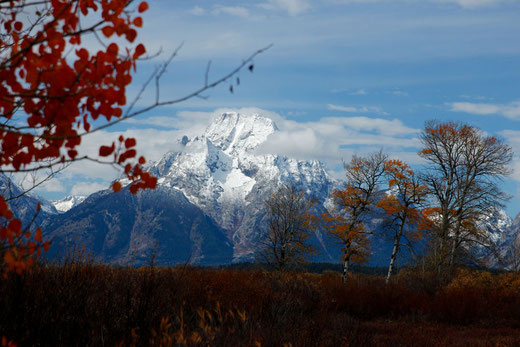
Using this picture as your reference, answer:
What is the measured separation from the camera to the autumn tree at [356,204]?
94.5 feet

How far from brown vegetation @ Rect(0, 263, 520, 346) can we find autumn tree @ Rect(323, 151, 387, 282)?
12.5 metres

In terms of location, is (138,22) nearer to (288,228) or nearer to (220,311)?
(220,311)

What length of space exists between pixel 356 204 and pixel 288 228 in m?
5.36

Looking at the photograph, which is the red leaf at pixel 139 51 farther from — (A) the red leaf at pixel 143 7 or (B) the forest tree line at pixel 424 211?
(B) the forest tree line at pixel 424 211

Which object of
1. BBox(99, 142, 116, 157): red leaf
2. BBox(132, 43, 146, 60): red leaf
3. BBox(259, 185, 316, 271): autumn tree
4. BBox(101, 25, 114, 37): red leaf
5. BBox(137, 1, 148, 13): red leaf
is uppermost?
BBox(137, 1, 148, 13): red leaf

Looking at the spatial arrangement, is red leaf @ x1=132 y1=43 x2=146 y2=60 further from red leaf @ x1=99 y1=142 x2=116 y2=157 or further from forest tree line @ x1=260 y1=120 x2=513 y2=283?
forest tree line @ x1=260 y1=120 x2=513 y2=283

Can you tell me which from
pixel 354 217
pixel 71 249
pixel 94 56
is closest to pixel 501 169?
pixel 354 217

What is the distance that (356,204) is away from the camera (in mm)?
29562

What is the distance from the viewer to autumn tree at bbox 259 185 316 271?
28562 mm

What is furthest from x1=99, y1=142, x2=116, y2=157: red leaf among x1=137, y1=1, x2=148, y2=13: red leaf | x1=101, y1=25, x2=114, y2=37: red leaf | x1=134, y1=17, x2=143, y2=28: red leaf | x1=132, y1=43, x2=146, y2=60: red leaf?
x1=137, y1=1, x2=148, y2=13: red leaf

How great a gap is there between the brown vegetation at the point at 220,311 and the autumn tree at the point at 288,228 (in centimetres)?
1261

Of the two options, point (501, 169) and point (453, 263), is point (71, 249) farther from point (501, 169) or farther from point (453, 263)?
point (501, 169)

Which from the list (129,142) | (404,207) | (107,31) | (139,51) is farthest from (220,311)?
(404,207)

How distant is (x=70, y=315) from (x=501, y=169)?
26.8 meters
